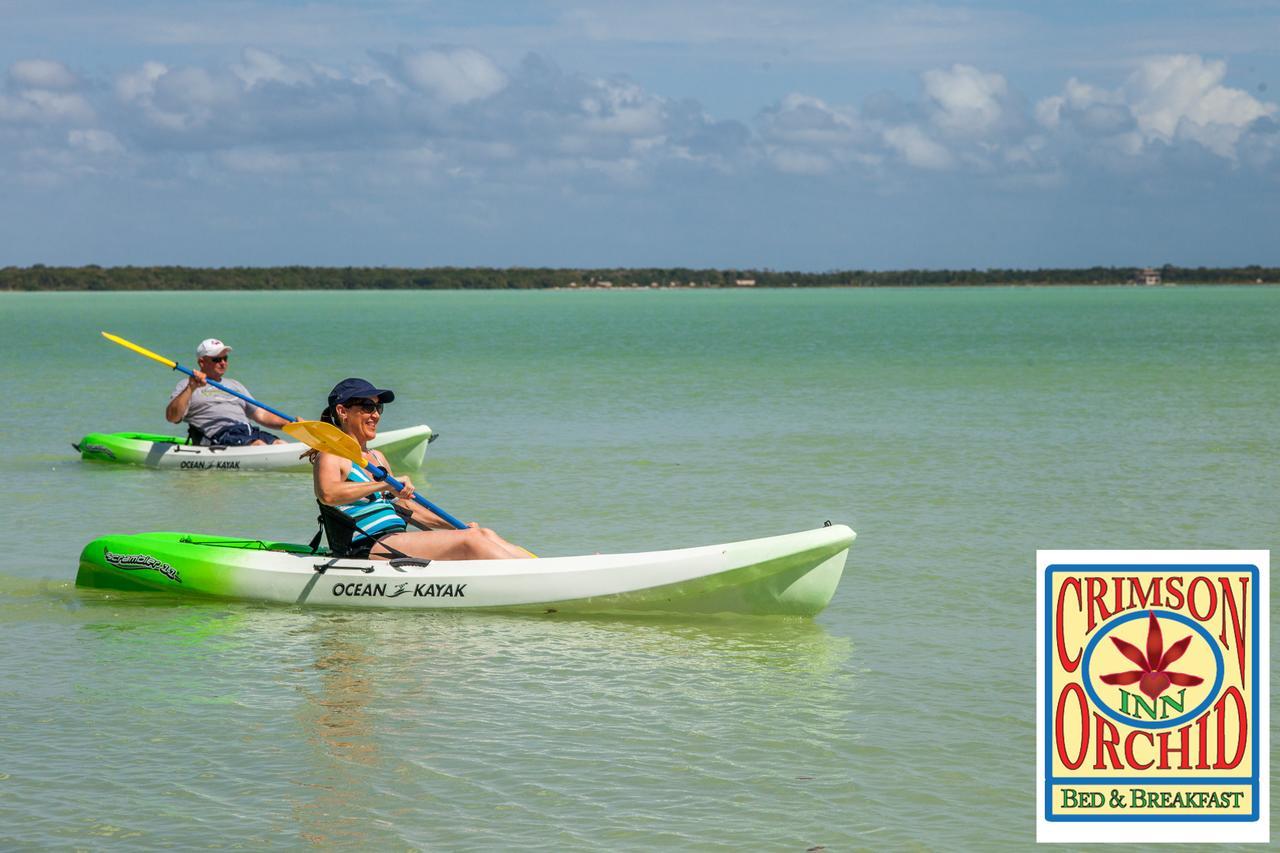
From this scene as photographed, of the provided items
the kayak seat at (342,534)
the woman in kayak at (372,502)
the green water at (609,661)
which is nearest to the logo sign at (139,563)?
the green water at (609,661)

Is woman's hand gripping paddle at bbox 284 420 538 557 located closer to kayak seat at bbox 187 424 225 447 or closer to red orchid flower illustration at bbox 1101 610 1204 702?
red orchid flower illustration at bbox 1101 610 1204 702

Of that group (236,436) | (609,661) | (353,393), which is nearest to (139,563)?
(353,393)

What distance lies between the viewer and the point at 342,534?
383 inches

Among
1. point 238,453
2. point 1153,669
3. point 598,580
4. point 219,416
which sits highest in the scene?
point 219,416

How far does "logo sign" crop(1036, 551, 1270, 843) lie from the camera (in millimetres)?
6223

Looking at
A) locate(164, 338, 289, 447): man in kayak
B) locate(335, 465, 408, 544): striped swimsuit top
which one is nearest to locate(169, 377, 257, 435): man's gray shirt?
locate(164, 338, 289, 447): man in kayak

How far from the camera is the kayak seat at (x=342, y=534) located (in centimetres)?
966

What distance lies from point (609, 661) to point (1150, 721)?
3.19 meters

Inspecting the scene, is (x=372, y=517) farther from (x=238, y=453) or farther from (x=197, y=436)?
(x=197, y=436)

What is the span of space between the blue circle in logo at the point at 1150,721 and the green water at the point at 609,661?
51cm

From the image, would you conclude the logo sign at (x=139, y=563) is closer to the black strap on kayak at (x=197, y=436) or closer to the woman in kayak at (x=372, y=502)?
the woman in kayak at (x=372, y=502)

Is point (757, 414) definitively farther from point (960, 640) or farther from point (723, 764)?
point (723, 764)

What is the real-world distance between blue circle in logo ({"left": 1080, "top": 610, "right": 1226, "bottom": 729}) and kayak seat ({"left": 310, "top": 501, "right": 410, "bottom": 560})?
14.6ft

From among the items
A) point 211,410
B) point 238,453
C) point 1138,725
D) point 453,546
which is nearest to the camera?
point 1138,725
